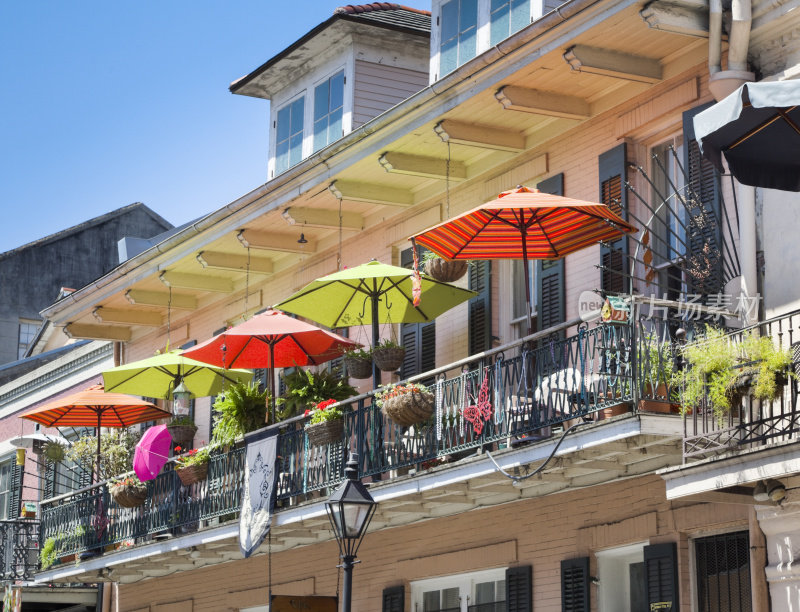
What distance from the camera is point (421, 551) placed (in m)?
15.3

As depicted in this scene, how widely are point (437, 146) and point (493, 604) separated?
16.1ft

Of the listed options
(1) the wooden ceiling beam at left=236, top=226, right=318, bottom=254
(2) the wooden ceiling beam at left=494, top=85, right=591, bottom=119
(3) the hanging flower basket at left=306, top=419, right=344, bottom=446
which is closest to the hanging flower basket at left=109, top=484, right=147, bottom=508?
(1) the wooden ceiling beam at left=236, top=226, right=318, bottom=254

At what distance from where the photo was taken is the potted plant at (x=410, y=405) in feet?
43.5

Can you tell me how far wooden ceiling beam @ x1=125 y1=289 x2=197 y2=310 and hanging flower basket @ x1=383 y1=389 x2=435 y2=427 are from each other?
886 centimetres

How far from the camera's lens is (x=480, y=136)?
48.5 ft

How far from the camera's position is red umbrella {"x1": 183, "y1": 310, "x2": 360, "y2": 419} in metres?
15.9

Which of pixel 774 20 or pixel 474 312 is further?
pixel 474 312

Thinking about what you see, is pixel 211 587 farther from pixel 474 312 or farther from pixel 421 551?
pixel 474 312

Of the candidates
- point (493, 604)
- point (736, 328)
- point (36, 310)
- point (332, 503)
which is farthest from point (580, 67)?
point (36, 310)

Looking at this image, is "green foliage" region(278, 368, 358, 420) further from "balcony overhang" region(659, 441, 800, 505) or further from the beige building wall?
"balcony overhang" region(659, 441, 800, 505)

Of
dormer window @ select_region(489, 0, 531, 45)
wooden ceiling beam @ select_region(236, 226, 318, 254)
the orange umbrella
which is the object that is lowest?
the orange umbrella

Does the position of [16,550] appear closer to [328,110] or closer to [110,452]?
[110,452]

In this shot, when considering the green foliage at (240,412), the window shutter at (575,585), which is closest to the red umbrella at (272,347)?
the green foliage at (240,412)

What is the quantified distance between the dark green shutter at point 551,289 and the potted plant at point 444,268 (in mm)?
973
